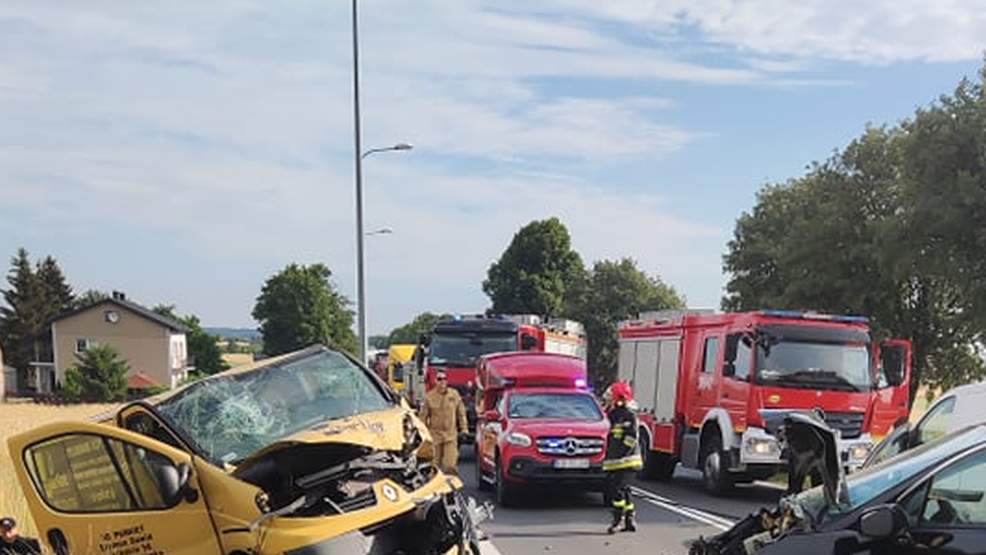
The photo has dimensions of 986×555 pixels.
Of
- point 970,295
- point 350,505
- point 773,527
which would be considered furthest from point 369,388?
point 970,295

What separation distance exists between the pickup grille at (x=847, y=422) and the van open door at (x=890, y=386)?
0.96 feet

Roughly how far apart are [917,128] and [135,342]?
246 feet

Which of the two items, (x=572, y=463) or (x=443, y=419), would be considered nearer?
(x=572, y=463)

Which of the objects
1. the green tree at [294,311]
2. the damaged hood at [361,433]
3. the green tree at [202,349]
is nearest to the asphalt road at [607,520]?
the damaged hood at [361,433]

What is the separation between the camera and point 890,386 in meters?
14.9

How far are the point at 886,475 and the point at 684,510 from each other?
8.47m

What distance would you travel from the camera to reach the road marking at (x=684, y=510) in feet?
39.1

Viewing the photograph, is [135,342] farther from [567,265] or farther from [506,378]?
[506,378]

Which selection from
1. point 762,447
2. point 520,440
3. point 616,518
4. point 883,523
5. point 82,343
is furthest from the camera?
point 82,343

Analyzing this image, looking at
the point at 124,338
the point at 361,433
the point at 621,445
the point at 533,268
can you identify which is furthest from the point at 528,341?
the point at 124,338

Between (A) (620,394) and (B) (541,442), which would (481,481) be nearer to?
(B) (541,442)

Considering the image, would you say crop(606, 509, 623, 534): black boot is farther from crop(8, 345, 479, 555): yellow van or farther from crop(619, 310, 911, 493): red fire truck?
crop(8, 345, 479, 555): yellow van

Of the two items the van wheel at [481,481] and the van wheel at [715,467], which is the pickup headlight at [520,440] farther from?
the van wheel at [715,467]

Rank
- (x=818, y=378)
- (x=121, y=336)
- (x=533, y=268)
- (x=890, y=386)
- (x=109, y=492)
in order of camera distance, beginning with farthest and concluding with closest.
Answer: (x=121, y=336), (x=533, y=268), (x=890, y=386), (x=818, y=378), (x=109, y=492)
